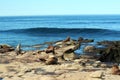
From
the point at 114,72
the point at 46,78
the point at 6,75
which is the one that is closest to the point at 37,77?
the point at 46,78


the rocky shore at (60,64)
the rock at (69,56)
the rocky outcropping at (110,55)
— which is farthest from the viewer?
the rocky outcropping at (110,55)

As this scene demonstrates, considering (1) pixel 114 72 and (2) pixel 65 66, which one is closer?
(1) pixel 114 72

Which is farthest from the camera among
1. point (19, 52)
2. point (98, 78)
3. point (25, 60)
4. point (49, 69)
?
point (19, 52)

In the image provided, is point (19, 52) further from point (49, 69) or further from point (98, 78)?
point (98, 78)

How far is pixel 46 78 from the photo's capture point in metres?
18.6

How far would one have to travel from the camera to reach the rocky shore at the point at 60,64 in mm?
19297

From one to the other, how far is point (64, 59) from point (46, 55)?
137cm

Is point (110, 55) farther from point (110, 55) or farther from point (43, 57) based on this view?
point (43, 57)

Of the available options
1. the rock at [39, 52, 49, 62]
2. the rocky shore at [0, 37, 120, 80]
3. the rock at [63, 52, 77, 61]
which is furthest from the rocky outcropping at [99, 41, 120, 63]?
the rock at [39, 52, 49, 62]

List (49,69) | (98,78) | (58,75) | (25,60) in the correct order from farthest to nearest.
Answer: (25,60) < (49,69) < (58,75) < (98,78)

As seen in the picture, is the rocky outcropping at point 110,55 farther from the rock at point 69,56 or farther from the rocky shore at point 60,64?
the rock at point 69,56

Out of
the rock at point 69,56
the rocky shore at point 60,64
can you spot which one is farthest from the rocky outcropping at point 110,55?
the rock at point 69,56

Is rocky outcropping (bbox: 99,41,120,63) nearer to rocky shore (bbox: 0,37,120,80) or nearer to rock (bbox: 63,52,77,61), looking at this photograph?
rocky shore (bbox: 0,37,120,80)

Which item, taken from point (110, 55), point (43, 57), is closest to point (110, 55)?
point (110, 55)
